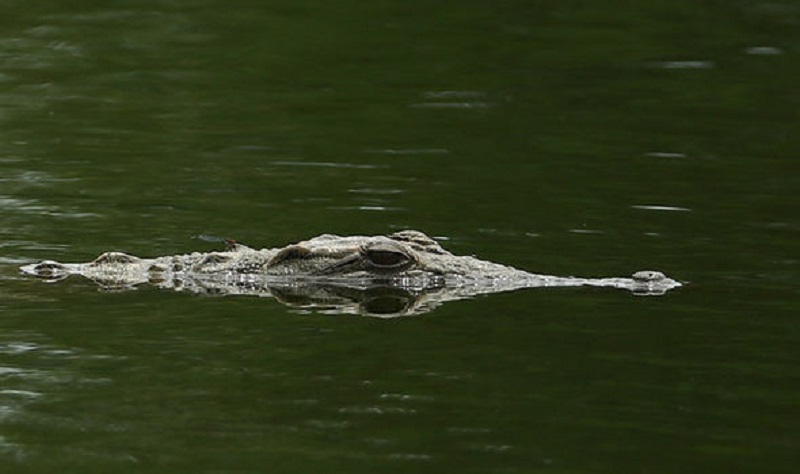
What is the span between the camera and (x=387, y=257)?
1271 centimetres

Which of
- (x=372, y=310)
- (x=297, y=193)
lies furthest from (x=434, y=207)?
(x=372, y=310)

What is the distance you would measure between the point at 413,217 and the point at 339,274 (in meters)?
2.33

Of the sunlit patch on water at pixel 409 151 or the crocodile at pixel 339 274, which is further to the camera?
the sunlit patch on water at pixel 409 151

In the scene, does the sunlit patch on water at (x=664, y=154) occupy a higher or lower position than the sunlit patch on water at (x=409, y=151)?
lower

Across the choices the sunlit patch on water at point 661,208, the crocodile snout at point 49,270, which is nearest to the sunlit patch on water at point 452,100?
the sunlit patch on water at point 661,208

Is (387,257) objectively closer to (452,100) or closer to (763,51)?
(452,100)

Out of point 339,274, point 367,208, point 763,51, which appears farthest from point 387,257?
point 763,51

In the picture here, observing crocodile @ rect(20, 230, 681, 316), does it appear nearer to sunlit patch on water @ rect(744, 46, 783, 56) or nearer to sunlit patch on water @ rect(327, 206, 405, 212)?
sunlit patch on water @ rect(327, 206, 405, 212)

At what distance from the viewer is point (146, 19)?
82.2 ft

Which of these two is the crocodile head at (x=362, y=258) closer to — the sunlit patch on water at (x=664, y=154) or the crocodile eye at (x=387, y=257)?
the crocodile eye at (x=387, y=257)

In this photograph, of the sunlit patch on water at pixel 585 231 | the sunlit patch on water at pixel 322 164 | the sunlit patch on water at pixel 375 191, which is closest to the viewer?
the sunlit patch on water at pixel 585 231

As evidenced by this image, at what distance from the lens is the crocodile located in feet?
41.2

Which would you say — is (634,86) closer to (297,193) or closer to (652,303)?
(297,193)

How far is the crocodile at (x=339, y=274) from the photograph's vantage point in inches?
494
